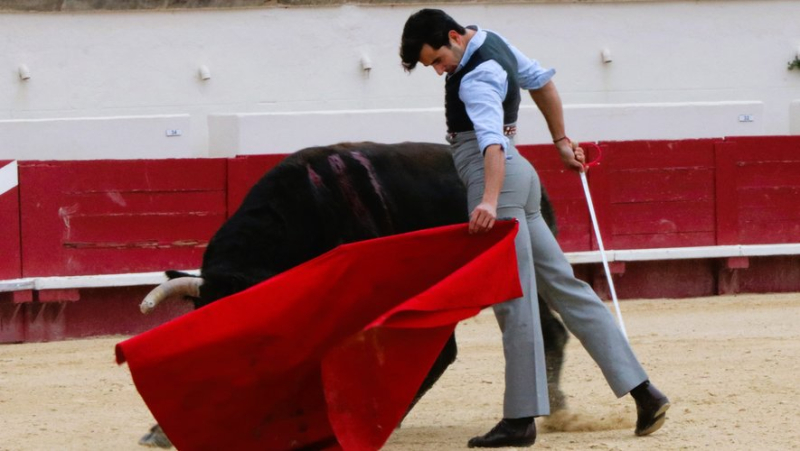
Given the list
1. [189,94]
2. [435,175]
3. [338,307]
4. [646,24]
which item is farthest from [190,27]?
[338,307]

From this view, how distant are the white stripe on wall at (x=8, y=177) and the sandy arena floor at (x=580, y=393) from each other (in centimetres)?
84

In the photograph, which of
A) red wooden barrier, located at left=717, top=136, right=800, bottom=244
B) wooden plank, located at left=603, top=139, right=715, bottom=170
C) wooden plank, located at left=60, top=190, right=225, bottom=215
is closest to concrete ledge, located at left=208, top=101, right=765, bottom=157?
wooden plank, located at left=603, top=139, right=715, bottom=170

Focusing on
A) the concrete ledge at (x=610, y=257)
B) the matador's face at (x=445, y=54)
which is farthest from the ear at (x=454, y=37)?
the concrete ledge at (x=610, y=257)

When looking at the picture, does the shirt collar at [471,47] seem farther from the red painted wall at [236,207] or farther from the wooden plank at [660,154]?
the wooden plank at [660,154]

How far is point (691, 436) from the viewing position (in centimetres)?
394

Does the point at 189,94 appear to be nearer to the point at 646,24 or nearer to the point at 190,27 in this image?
the point at 190,27

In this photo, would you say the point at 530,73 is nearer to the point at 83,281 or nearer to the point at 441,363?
the point at 441,363

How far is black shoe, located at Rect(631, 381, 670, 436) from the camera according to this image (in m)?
3.84

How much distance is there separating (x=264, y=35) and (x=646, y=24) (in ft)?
10.9

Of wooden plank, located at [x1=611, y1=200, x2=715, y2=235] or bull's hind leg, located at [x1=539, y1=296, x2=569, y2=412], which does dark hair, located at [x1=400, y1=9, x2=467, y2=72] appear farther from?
wooden plank, located at [x1=611, y1=200, x2=715, y2=235]

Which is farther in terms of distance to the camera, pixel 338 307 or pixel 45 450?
pixel 45 450

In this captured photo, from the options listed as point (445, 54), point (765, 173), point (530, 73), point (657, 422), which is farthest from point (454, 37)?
point (765, 173)

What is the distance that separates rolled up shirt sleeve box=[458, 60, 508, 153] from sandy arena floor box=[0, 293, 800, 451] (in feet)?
2.91

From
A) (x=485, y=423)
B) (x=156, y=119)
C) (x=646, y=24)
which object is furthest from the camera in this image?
(x=646, y=24)
